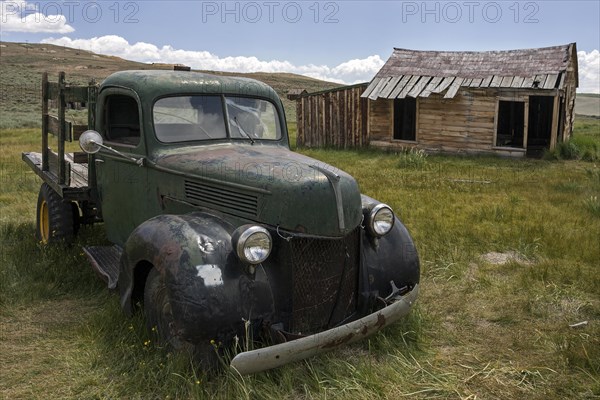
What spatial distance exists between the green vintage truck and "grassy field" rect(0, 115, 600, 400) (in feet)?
0.83

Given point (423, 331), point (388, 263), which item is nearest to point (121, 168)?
point (388, 263)

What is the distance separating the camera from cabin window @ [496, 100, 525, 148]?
61.0 ft

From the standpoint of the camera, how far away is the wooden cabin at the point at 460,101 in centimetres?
1575

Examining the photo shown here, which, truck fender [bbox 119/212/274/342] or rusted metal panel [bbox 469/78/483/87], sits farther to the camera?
rusted metal panel [bbox 469/78/483/87]

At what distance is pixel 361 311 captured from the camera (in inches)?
160

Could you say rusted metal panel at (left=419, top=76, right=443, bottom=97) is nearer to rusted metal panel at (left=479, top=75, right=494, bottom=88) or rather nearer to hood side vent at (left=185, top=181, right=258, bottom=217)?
rusted metal panel at (left=479, top=75, right=494, bottom=88)

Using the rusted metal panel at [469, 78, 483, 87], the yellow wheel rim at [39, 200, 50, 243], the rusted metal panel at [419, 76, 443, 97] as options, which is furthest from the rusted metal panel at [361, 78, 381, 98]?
the yellow wheel rim at [39, 200, 50, 243]

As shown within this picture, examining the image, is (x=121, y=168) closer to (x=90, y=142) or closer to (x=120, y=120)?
(x=120, y=120)

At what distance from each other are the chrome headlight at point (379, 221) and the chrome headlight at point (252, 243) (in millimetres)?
1041

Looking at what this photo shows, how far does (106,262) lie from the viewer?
4785mm

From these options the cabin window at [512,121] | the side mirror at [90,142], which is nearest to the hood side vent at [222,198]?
the side mirror at [90,142]

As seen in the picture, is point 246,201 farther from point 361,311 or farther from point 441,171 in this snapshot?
point 441,171

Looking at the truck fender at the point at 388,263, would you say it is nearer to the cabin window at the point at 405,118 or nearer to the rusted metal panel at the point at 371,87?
the rusted metal panel at the point at 371,87

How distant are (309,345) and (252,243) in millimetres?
697
